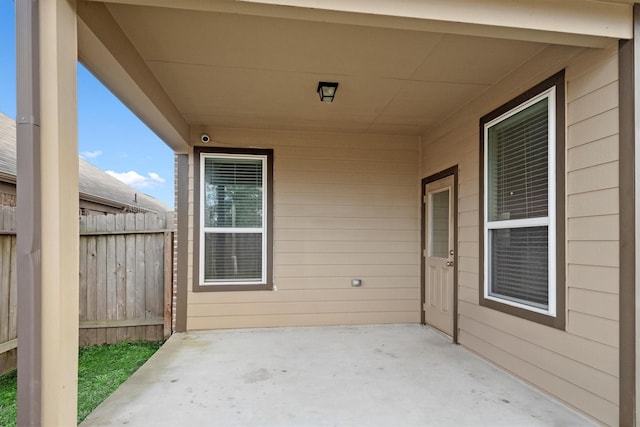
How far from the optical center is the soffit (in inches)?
100

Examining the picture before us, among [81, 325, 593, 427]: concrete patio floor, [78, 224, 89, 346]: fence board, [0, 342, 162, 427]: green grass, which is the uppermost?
[78, 224, 89, 346]: fence board

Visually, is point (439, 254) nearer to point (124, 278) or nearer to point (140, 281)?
point (140, 281)

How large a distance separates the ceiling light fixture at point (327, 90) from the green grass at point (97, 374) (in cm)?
331

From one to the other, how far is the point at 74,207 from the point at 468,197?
11.8 ft

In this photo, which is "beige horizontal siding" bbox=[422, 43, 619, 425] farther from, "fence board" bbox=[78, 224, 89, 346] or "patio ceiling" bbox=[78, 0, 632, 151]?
"fence board" bbox=[78, 224, 89, 346]

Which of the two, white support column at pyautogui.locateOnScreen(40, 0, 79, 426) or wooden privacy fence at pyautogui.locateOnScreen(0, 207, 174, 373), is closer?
white support column at pyautogui.locateOnScreen(40, 0, 79, 426)

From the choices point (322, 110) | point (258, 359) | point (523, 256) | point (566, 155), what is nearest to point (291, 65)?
point (322, 110)

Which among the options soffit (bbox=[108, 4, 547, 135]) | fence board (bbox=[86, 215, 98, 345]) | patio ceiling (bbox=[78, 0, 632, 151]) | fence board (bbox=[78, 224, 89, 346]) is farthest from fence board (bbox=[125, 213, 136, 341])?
soffit (bbox=[108, 4, 547, 135])

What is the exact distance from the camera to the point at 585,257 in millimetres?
2471

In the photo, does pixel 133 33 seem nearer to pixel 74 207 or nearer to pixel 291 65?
pixel 291 65

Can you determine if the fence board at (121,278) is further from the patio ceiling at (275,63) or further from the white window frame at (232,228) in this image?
the patio ceiling at (275,63)

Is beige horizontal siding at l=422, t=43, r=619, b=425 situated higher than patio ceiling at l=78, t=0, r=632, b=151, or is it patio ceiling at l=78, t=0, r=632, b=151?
patio ceiling at l=78, t=0, r=632, b=151

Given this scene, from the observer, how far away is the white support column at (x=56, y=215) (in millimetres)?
1748

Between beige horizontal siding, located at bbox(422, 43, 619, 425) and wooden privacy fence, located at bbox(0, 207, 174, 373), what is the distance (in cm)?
408
